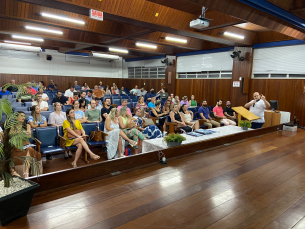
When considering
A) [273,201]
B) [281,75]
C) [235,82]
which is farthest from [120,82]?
[273,201]

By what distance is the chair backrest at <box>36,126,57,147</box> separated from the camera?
3492 millimetres

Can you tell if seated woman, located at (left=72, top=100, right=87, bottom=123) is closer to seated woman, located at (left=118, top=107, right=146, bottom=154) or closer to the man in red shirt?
seated woman, located at (left=118, top=107, right=146, bottom=154)

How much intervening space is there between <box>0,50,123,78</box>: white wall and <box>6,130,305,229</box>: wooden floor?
10.9 metres

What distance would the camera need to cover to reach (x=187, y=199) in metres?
2.34

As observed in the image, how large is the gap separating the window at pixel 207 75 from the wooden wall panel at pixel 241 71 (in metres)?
→ 0.54

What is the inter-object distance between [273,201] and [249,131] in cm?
283

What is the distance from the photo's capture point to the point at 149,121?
4855 millimetres

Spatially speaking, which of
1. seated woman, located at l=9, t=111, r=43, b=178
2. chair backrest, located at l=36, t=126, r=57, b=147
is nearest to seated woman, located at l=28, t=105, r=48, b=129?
chair backrest, located at l=36, t=126, r=57, b=147

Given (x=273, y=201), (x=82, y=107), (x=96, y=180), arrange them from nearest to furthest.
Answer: (x=273, y=201) → (x=96, y=180) → (x=82, y=107)

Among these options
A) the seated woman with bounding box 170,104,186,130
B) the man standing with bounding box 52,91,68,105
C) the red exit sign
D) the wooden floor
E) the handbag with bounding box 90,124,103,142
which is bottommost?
the wooden floor

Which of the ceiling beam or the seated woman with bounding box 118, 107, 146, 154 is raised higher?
the ceiling beam

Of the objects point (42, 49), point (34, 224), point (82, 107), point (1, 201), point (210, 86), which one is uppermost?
point (42, 49)

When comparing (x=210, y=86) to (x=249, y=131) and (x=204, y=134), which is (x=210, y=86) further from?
(x=204, y=134)

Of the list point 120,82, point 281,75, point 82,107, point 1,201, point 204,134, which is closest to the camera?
point 1,201
